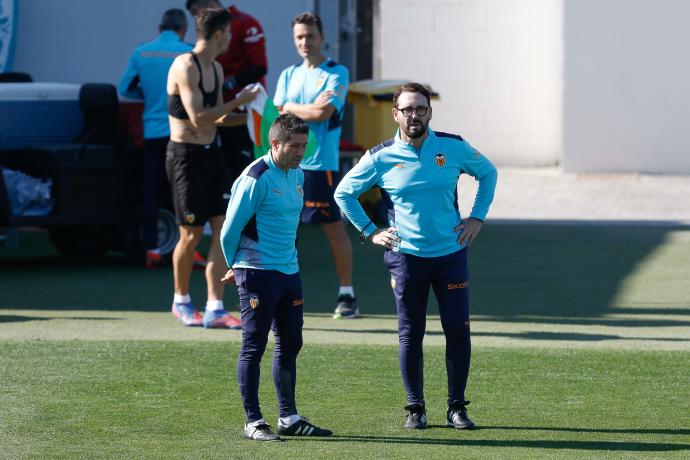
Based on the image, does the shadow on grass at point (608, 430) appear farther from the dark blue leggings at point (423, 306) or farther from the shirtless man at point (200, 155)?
the shirtless man at point (200, 155)

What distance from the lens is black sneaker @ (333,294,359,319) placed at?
32.6 feet

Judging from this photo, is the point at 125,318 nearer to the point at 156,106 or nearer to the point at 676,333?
the point at 156,106

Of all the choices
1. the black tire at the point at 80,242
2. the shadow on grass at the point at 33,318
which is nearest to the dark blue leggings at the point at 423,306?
the shadow on grass at the point at 33,318

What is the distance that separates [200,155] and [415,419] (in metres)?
3.34

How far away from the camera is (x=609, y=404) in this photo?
7.19m

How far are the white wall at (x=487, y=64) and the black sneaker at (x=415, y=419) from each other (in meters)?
13.3

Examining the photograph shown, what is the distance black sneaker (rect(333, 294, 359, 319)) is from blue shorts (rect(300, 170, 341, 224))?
524 mm

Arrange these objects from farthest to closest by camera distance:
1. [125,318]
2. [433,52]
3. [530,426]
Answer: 1. [433,52]
2. [125,318]
3. [530,426]

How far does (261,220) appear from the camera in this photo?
6578 millimetres

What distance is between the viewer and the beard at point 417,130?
21.7 feet

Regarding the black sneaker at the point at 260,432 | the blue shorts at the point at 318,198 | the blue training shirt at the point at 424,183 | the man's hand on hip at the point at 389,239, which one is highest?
the blue training shirt at the point at 424,183

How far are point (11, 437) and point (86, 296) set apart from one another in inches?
173

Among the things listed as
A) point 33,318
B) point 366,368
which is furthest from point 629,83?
point 366,368

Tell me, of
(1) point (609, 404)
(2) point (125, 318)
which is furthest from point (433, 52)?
(1) point (609, 404)
